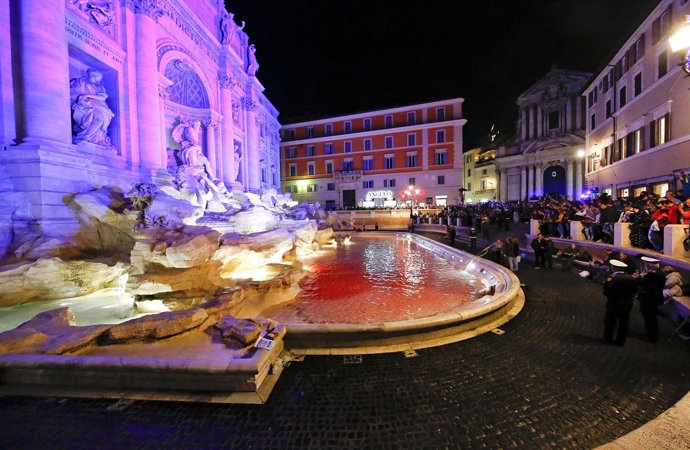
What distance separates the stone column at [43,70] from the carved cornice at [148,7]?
4080 mm

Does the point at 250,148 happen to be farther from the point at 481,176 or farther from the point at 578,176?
the point at 481,176

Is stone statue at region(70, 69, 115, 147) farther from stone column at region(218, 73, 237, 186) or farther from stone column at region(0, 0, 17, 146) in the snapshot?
stone column at region(218, 73, 237, 186)

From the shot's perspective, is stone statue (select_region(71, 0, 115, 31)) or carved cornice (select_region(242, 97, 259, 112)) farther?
carved cornice (select_region(242, 97, 259, 112))

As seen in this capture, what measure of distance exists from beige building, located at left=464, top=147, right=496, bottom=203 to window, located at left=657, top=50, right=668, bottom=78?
99.0 feet

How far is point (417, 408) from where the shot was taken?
3.00 meters

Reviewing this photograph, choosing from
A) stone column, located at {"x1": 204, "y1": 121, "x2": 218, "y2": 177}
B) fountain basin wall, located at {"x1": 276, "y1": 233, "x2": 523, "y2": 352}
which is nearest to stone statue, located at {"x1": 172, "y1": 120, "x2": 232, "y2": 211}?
stone column, located at {"x1": 204, "y1": 121, "x2": 218, "y2": 177}

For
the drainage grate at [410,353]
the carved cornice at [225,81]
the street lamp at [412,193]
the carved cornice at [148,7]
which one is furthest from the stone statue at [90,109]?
the street lamp at [412,193]

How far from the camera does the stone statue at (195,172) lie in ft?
46.6

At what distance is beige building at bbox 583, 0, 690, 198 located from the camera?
12.4 meters

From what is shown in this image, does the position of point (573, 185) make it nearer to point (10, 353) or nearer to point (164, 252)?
point (164, 252)

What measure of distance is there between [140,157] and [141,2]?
6.89m

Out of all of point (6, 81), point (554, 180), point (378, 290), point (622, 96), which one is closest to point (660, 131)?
point (622, 96)

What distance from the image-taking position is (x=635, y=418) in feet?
9.17

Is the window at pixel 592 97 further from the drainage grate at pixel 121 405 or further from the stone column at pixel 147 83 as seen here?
the drainage grate at pixel 121 405
